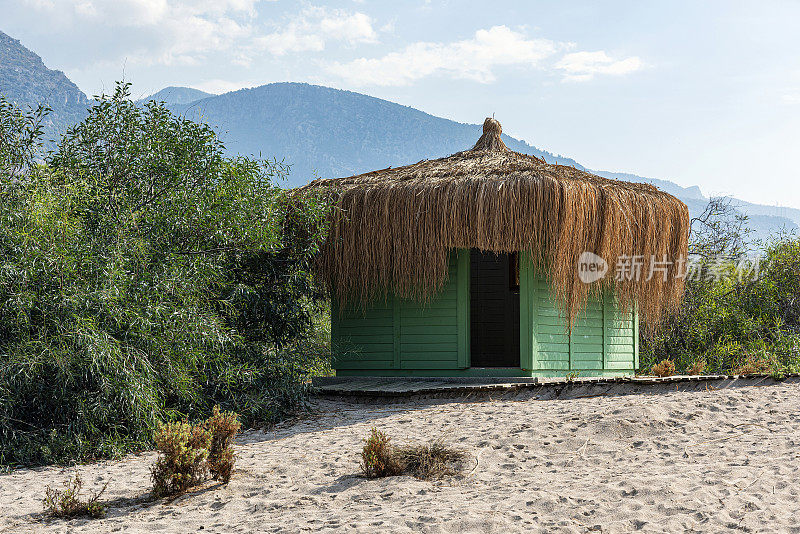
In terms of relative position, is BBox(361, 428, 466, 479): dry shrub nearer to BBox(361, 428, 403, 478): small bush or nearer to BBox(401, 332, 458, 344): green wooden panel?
BBox(361, 428, 403, 478): small bush

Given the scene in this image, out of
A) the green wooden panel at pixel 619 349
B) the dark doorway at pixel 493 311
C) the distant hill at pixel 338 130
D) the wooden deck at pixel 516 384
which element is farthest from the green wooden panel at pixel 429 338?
the distant hill at pixel 338 130

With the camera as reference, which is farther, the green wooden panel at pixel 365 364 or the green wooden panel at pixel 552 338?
the green wooden panel at pixel 365 364

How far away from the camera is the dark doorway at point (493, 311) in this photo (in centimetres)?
1099

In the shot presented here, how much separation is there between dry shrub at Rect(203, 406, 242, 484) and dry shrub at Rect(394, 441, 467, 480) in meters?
1.14

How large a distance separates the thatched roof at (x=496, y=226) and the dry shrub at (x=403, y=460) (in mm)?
3190

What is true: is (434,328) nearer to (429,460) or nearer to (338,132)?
(429,460)

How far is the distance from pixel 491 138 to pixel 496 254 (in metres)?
2.69

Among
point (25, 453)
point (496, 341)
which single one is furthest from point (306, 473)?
point (496, 341)

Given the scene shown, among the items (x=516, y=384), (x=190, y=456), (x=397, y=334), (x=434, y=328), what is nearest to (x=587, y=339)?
(x=516, y=384)

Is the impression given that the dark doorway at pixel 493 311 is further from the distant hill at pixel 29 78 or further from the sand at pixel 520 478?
the distant hill at pixel 29 78

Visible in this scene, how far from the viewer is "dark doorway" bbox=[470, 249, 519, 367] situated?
10992 mm

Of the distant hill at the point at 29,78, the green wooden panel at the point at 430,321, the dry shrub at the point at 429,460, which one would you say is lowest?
the dry shrub at the point at 429,460

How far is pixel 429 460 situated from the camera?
198 inches

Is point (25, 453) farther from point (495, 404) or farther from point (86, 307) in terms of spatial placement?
point (495, 404)
